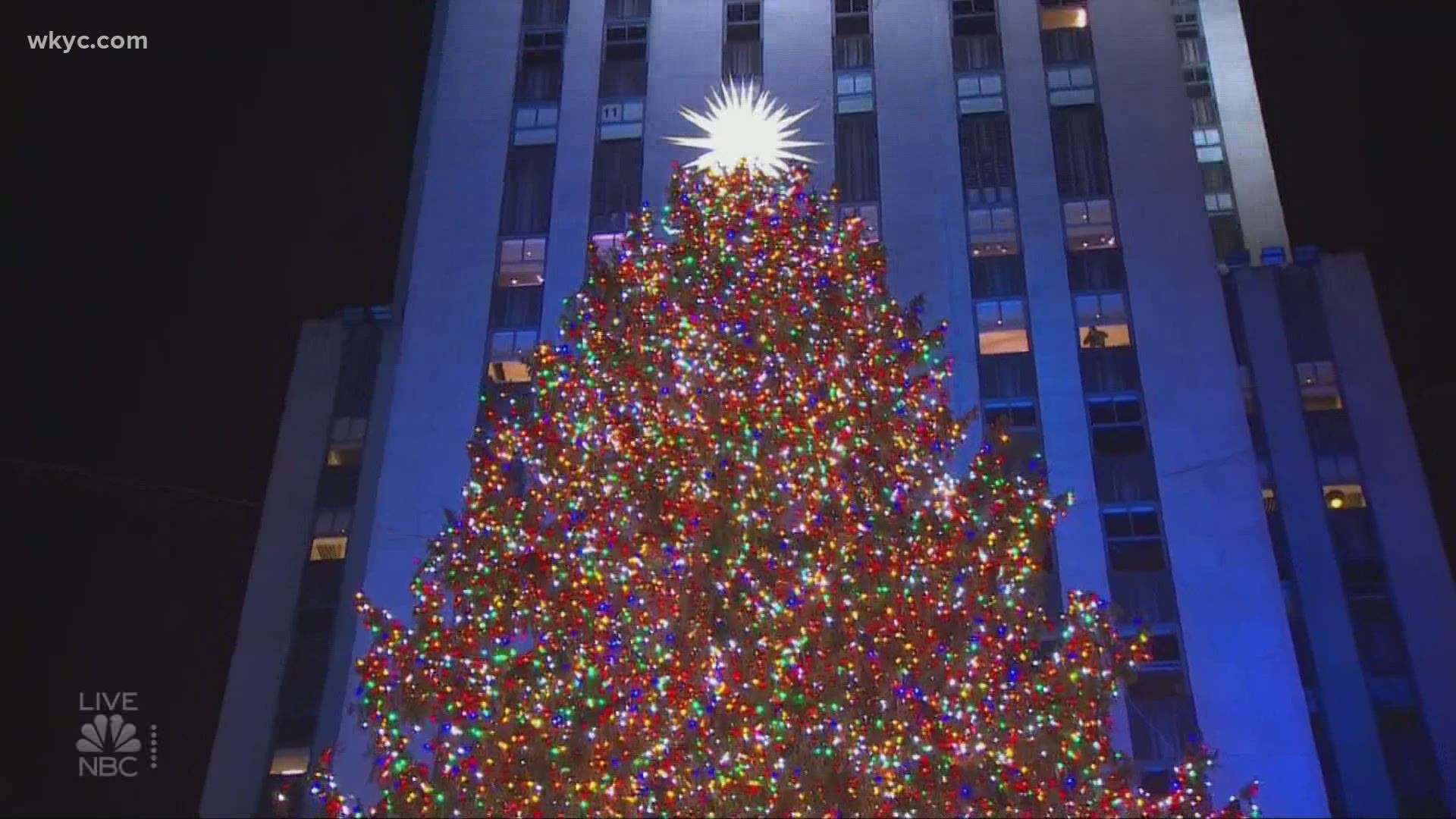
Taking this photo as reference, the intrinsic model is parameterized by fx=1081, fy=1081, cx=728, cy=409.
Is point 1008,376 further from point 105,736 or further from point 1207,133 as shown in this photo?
point 105,736

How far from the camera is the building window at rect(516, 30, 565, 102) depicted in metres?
23.1

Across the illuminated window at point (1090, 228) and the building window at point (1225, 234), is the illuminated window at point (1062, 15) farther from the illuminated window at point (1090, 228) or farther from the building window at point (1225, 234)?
the building window at point (1225, 234)

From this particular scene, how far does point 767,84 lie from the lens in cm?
2242

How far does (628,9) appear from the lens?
935 inches

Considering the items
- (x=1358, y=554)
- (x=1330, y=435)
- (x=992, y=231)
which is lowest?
(x=1358, y=554)

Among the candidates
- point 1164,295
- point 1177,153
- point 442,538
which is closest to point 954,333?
point 1164,295

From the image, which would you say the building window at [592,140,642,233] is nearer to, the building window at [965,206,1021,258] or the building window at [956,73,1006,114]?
the building window at [965,206,1021,258]

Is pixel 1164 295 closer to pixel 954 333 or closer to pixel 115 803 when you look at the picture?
pixel 954 333

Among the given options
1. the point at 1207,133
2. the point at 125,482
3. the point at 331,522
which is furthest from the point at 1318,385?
the point at 125,482

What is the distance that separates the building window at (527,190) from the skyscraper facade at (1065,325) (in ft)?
0.24

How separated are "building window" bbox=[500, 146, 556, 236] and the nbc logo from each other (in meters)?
11.6

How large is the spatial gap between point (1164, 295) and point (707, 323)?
40.6 feet

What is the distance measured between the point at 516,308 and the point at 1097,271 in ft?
36.9

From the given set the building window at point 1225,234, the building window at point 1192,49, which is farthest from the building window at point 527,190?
the building window at point 1192,49
